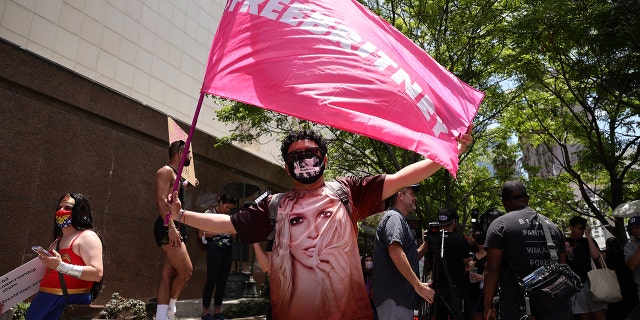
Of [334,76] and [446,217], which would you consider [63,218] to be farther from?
[446,217]

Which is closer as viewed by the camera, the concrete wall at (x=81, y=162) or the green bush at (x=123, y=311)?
the green bush at (x=123, y=311)

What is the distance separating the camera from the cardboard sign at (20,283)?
159 inches

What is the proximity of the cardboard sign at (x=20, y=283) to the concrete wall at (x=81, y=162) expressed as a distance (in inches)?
134

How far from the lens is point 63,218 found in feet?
15.1

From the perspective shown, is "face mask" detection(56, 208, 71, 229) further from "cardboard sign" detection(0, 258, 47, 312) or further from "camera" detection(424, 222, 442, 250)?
"camera" detection(424, 222, 442, 250)

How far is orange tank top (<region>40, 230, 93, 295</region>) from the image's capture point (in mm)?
4285

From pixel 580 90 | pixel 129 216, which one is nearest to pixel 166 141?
pixel 129 216

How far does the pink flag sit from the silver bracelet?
2015mm

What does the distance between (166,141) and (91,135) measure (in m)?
1.98

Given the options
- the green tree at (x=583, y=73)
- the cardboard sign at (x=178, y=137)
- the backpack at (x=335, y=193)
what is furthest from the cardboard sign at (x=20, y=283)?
the green tree at (x=583, y=73)

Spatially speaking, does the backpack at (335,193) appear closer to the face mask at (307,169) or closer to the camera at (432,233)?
the face mask at (307,169)

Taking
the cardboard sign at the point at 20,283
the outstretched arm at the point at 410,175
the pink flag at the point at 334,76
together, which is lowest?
the cardboard sign at the point at 20,283

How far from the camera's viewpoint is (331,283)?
2914 mm

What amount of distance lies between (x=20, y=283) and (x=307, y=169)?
2714mm
